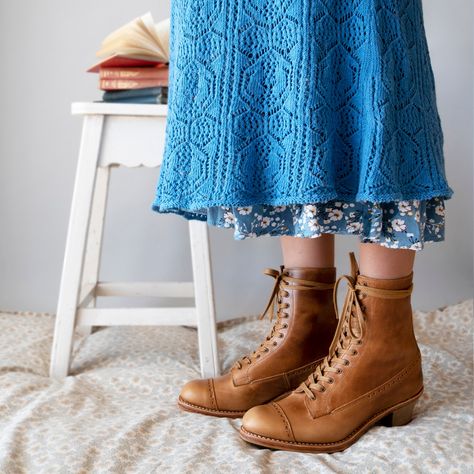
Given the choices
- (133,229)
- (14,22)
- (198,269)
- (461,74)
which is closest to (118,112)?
(198,269)

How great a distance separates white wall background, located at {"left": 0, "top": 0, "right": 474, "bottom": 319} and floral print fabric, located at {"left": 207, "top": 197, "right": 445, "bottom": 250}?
0.80m

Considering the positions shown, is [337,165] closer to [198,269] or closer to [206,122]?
[206,122]

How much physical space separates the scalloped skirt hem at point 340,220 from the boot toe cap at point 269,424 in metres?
0.23

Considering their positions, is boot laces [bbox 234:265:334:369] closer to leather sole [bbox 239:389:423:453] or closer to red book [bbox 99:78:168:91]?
leather sole [bbox 239:389:423:453]

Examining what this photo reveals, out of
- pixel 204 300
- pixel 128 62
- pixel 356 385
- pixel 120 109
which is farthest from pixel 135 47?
pixel 356 385

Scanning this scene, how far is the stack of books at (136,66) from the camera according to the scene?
3.76 feet

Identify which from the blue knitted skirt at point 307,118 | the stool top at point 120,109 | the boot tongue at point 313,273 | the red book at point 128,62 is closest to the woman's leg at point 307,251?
the boot tongue at point 313,273

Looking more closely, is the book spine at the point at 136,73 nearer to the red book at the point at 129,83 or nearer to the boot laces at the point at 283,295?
the red book at the point at 129,83

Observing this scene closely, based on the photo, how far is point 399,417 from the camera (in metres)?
0.86

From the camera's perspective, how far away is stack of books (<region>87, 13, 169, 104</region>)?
1145mm

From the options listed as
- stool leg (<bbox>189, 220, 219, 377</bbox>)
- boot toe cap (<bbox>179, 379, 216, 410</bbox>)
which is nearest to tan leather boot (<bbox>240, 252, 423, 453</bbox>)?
boot toe cap (<bbox>179, 379, 216, 410</bbox>)

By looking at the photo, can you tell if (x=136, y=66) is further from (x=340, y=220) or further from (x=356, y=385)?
(x=356, y=385)

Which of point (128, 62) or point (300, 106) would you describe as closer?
point (300, 106)

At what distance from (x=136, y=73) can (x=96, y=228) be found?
1.27 ft
